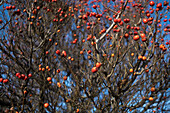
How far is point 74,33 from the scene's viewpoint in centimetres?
728

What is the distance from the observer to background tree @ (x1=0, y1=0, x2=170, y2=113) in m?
3.07

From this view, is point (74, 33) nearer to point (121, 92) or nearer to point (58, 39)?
point (58, 39)

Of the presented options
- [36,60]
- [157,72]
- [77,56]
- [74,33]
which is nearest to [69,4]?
[74,33]

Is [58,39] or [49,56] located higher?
[58,39]

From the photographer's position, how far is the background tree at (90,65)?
3074mm

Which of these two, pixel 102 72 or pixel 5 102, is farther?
pixel 5 102

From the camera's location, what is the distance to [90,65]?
17.8ft

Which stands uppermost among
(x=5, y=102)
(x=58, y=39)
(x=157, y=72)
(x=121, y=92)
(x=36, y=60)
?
(x=58, y=39)

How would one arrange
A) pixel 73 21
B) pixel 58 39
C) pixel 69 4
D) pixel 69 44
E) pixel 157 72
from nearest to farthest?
pixel 157 72 → pixel 58 39 → pixel 69 44 → pixel 73 21 → pixel 69 4

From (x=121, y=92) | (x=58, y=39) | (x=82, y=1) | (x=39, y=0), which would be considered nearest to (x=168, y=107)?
(x=121, y=92)

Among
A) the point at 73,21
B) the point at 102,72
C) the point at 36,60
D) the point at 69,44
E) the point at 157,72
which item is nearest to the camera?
the point at 102,72

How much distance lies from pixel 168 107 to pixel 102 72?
507 cm

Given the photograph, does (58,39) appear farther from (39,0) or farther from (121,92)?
(121,92)

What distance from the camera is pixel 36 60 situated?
6109mm
